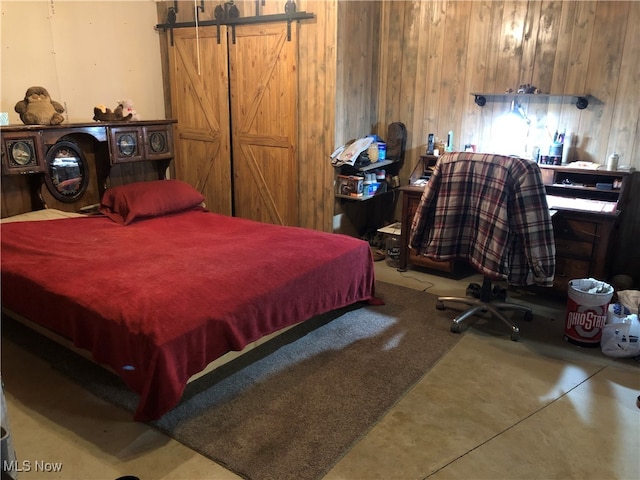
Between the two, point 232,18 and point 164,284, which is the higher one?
point 232,18

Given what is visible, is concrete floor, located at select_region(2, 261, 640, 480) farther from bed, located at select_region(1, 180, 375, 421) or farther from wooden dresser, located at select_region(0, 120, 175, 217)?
wooden dresser, located at select_region(0, 120, 175, 217)

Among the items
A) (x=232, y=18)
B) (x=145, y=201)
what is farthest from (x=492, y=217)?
(x=232, y=18)

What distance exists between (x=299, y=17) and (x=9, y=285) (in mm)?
2942

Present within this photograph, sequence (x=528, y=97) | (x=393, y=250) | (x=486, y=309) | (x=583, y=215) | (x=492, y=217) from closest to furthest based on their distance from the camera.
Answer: (x=492, y=217) < (x=486, y=309) < (x=583, y=215) < (x=528, y=97) < (x=393, y=250)

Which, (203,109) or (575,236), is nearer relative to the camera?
(575,236)

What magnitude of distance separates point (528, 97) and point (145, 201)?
3147 mm

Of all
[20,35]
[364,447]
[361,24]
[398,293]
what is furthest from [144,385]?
[361,24]

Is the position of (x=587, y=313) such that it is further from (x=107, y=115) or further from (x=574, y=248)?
(x=107, y=115)

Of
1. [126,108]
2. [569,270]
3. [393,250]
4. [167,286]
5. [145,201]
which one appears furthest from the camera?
[393,250]

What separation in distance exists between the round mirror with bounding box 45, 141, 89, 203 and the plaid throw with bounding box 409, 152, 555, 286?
9.07 feet

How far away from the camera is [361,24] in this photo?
429 centimetres

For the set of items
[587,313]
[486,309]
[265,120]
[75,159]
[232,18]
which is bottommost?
[486,309]

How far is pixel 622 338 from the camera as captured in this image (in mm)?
2805

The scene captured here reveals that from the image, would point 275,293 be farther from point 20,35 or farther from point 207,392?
point 20,35
